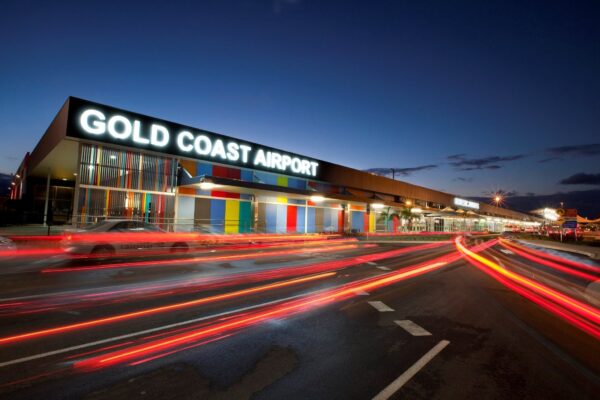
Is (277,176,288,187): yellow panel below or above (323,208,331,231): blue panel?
above

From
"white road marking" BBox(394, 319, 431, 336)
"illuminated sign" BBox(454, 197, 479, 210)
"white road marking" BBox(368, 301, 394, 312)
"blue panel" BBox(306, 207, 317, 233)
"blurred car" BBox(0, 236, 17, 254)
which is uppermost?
"illuminated sign" BBox(454, 197, 479, 210)

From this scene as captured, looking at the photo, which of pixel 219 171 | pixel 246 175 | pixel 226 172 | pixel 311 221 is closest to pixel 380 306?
pixel 219 171

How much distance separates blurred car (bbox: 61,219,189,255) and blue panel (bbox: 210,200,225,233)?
5.79 m

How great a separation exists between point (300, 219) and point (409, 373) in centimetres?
2598

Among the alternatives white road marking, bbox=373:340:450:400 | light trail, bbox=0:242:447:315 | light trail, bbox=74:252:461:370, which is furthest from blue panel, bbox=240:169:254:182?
white road marking, bbox=373:340:450:400

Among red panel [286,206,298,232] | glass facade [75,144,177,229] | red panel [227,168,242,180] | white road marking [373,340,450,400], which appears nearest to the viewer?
white road marking [373,340,450,400]

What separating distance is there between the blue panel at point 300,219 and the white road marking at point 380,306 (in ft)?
71.0

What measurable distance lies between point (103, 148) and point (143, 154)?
2.27 m

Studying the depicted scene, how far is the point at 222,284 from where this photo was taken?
941cm

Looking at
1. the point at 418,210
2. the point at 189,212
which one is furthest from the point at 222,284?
the point at 418,210

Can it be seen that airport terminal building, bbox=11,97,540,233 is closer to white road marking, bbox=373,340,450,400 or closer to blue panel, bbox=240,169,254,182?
blue panel, bbox=240,169,254,182

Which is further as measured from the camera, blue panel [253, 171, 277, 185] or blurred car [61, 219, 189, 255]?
blue panel [253, 171, 277, 185]

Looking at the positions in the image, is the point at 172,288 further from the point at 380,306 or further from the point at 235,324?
the point at 380,306

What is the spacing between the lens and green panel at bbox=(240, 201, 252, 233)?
24.6 meters
